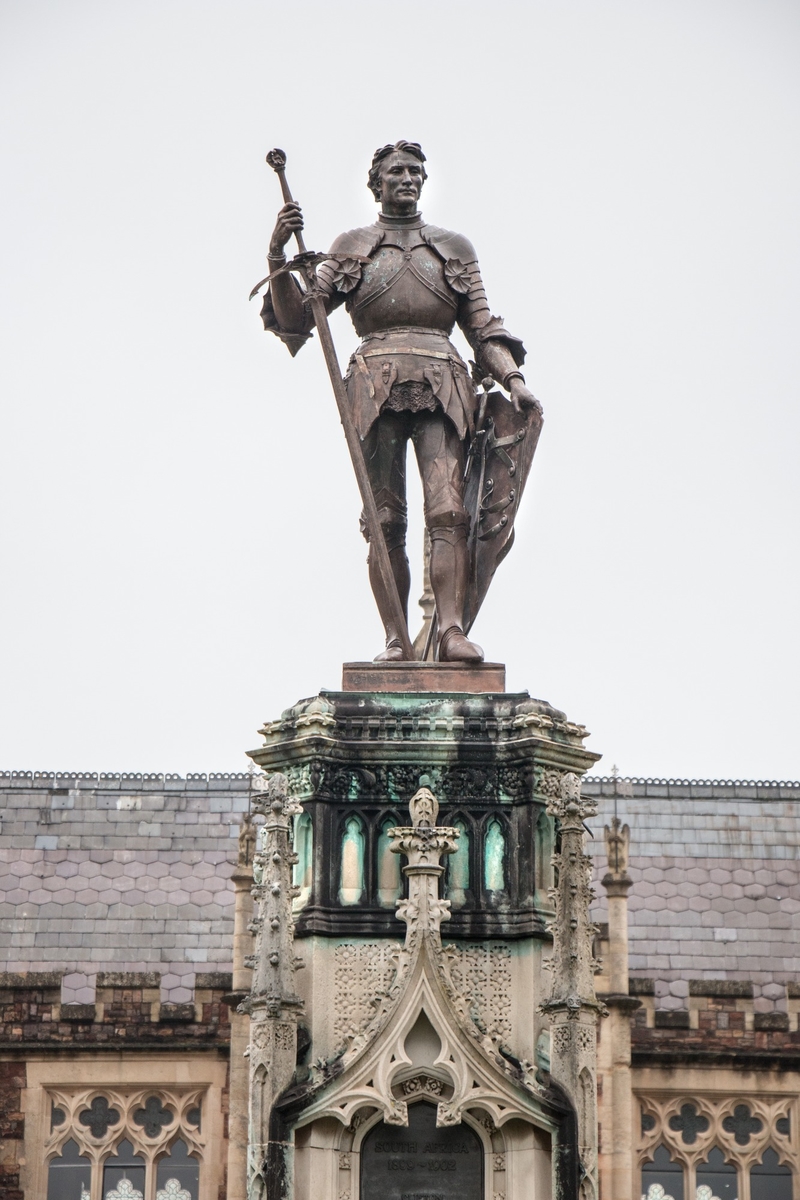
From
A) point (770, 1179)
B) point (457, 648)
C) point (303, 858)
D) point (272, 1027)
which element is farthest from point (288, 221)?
point (770, 1179)

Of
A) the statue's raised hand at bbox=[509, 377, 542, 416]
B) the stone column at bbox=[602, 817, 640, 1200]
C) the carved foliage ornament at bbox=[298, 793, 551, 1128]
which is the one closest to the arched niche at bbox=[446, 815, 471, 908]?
the carved foliage ornament at bbox=[298, 793, 551, 1128]

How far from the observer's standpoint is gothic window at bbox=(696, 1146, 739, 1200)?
33.5m

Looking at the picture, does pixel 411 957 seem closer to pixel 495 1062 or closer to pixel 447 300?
pixel 495 1062

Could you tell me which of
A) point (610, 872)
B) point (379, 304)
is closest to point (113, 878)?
point (610, 872)

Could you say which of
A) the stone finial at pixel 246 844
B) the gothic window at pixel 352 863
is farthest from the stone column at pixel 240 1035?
the gothic window at pixel 352 863

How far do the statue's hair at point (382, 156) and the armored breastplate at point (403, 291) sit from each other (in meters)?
0.43

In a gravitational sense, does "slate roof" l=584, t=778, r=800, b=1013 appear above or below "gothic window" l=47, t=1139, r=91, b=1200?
above

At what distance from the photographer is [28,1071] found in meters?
33.1

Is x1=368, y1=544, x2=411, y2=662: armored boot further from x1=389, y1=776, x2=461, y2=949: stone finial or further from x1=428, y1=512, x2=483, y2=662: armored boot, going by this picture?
x1=389, y1=776, x2=461, y2=949: stone finial

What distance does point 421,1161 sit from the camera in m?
12.9

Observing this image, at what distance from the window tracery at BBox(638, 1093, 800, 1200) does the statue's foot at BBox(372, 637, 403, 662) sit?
67.3 feet

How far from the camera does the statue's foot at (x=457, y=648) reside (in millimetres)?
14039

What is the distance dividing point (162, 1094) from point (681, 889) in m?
8.42

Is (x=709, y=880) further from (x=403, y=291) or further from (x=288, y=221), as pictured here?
(x=288, y=221)
